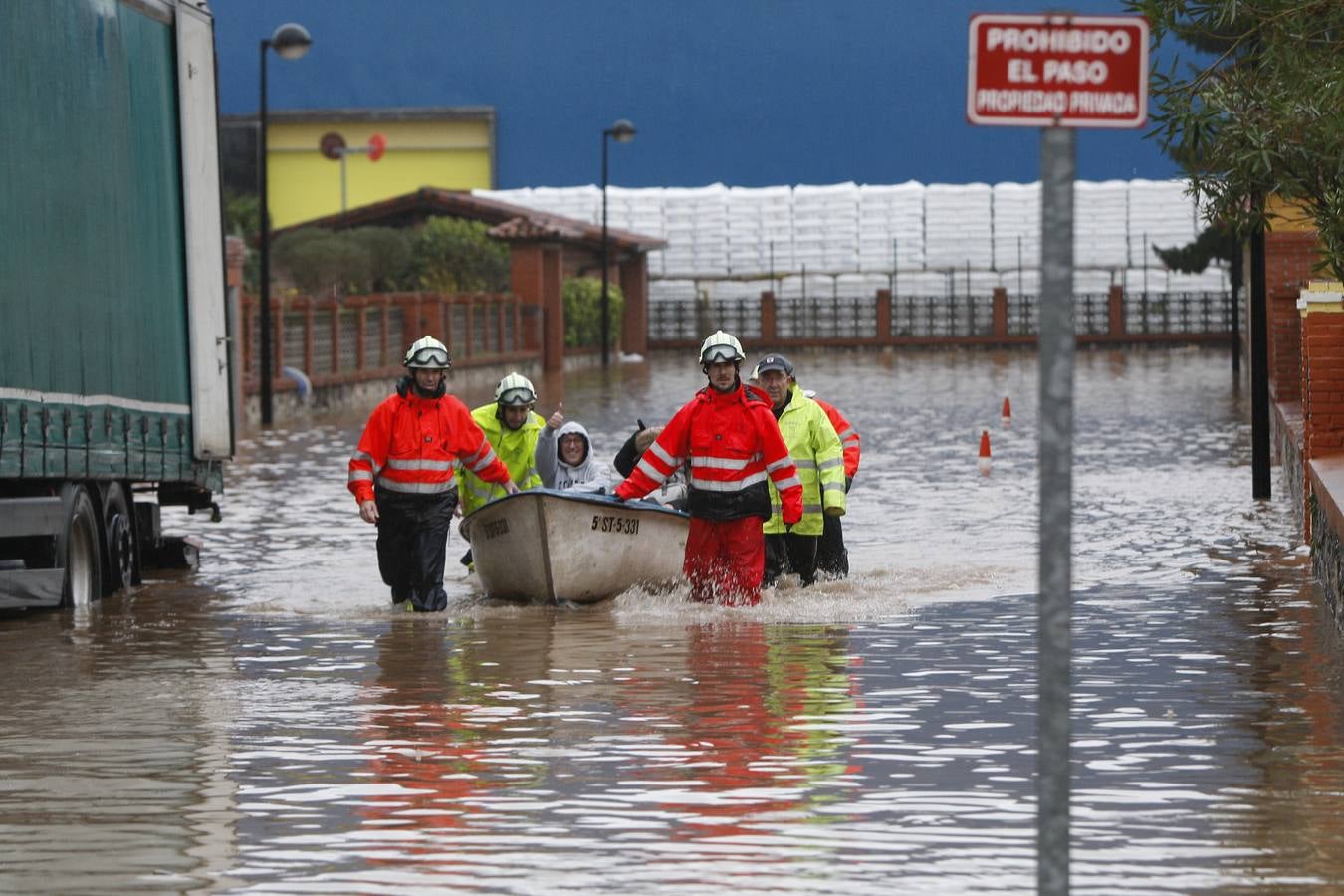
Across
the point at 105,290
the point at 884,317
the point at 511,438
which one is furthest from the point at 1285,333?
the point at 884,317

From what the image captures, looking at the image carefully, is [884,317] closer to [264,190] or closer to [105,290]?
[264,190]

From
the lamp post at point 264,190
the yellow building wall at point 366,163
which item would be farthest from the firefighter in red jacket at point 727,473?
the yellow building wall at point 366,163

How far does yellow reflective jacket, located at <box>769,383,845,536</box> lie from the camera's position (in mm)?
16453

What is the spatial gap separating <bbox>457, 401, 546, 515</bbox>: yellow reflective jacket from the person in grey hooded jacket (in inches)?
7.3

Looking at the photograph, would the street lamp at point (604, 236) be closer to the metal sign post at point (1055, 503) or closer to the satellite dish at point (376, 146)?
the satellite dish at point (376, 146)

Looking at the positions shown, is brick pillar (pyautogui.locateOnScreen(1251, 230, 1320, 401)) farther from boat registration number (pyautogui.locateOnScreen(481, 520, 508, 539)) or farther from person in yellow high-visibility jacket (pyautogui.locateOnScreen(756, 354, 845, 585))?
boat registration number (pyautogui.locateOnScreen(481, 520, 508, 539))

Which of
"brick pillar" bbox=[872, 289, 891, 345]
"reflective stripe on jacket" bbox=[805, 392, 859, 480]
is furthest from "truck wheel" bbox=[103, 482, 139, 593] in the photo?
"brick pillar" bbox=[872, 289, 891, 345]

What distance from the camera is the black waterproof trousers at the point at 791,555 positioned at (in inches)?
658

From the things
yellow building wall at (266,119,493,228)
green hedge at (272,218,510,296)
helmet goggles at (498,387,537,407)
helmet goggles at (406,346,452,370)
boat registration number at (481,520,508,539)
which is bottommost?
boat registration number at (481,520,508,539)

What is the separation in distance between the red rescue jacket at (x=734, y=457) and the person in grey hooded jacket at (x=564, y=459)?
1.52 m

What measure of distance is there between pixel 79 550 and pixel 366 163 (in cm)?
7949

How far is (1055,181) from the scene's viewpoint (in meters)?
6.00

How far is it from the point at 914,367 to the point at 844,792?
54.5 meters

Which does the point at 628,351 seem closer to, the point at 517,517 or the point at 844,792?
the point at 517,517
